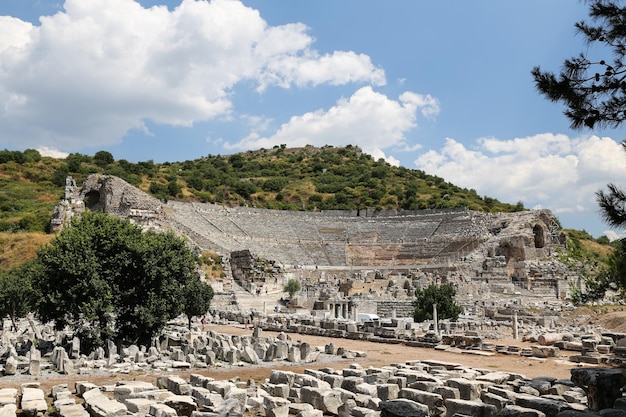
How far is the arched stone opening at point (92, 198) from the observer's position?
56281 mm

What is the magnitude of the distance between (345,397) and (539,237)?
53626 millimetres

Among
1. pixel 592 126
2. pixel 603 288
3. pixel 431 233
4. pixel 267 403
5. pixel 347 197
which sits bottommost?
pixel 267 403

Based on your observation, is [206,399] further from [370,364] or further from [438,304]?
[438,304]

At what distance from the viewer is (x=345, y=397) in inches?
411

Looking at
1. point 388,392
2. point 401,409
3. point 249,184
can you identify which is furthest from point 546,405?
point 249,184

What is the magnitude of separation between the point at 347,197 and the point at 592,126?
77.9m

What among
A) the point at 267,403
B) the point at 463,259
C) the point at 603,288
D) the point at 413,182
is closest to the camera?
the point at 267,403

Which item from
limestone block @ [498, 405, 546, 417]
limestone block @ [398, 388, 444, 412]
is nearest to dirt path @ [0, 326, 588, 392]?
limestone block @ [398, 388, 444, 412]

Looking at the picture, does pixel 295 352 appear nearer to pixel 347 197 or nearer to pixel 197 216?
pixel 197 216

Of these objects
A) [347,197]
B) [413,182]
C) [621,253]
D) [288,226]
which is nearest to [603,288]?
[621,253]

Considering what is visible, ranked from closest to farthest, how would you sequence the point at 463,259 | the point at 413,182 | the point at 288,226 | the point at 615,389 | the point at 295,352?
the point at 615,389 → the point at 295,352 → the point at 463,259 → the point at 288,226 → the point at 413,182

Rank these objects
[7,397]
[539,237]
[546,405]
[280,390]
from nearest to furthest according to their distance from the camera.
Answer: [546,405], [7,397], [280,390], [539,237]

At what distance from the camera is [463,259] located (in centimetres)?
5216

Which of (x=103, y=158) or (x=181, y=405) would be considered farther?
(x=103, y=158)
